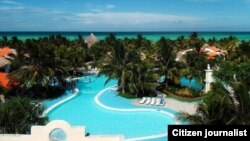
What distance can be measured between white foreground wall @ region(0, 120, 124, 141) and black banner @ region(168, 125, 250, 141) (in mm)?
2888

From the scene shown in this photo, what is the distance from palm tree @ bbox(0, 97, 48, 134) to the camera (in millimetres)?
16984

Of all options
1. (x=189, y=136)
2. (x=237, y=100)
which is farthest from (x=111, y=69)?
(x=189, y=136)

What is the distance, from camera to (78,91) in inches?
1293

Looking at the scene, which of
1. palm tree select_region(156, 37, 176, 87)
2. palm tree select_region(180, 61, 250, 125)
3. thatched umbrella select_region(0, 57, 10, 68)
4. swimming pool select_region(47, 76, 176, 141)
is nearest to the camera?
palm tree select_region(180, 61, 250, 125)

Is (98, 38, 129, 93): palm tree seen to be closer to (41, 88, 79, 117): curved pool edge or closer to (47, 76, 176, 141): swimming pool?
(47, 76, 176, 141): swimming pool

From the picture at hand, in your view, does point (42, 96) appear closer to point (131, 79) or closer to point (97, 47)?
point (131, 79)

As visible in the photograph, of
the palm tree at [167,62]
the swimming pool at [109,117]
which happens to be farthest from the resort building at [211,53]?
the swimming pool at [109,117]

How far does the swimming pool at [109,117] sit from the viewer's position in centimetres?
2212

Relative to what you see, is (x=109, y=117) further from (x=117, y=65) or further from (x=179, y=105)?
(x=117, y=65)

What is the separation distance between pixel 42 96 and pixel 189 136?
21.5 metres

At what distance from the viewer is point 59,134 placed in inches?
496

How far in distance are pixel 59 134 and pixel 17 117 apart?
17.2 feet

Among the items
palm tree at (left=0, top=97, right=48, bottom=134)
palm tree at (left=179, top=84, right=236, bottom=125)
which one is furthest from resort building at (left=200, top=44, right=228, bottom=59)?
palm tree at (left=0, top=97, right=48, bottom=134)

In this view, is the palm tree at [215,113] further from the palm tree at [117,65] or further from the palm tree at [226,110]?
the palm tree at [117,65]
